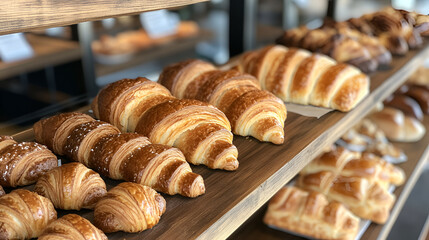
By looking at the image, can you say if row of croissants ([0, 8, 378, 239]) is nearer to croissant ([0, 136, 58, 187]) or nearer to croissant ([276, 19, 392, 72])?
croissant ([0, 136, 58, 187])

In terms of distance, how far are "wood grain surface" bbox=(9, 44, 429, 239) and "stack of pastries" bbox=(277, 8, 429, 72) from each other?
44 cm

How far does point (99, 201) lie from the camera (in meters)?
0.80

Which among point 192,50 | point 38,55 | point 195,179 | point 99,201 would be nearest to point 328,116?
point 195,179

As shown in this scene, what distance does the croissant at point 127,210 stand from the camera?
771 mm

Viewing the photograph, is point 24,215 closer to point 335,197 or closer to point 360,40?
point 335,197

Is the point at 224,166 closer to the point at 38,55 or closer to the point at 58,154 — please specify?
the point at 58,154

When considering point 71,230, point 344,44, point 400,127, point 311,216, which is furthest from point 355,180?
point 71,230

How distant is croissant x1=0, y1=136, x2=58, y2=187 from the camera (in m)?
0.88

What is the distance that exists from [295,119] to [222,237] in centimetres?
58

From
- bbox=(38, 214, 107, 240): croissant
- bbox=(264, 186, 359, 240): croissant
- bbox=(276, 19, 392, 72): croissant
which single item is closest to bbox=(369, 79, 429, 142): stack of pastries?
bbox=(276, 19, 392, 72): croissant

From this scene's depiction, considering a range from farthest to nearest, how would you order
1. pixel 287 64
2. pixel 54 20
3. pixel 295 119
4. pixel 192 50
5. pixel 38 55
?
1. pixel 192 50
2. pixel 38 55
3. pixel 287 64
4. pixel 295 119
5. pixel 54 20

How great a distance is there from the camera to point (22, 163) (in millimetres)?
891

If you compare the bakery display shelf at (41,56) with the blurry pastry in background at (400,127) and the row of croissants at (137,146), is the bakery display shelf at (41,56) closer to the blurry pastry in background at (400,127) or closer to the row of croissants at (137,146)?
the row of croissants at (137,146)

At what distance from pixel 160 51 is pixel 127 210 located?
334 centimetres
